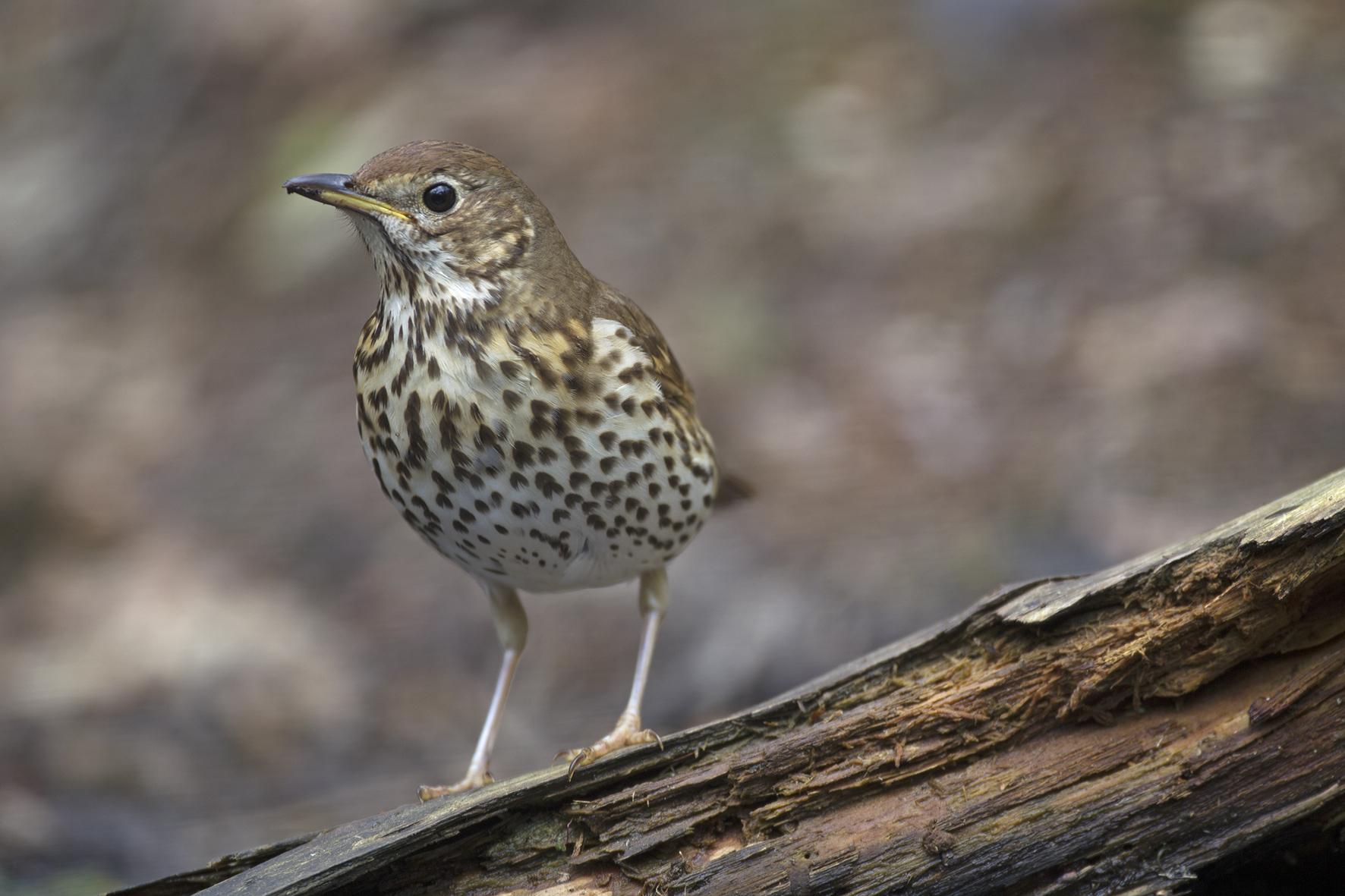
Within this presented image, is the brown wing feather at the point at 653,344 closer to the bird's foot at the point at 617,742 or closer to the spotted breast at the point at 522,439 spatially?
the spotted breast at the point at 522,439

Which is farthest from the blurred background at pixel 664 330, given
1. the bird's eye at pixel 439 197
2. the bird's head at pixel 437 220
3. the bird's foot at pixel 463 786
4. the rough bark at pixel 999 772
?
the bird's eye at pixel 439 197

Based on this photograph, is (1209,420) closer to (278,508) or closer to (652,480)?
(652,480)

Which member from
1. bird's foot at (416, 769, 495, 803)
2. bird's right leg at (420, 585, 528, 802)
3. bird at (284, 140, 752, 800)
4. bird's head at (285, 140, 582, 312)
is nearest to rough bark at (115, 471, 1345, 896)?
bird at (284, 140, 752, 800)

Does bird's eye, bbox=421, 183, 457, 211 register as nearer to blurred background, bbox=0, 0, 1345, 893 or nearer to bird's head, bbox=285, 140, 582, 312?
bird's head, bbox=285, 140, 582, 312

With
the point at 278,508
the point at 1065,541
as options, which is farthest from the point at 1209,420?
the point at 278,508

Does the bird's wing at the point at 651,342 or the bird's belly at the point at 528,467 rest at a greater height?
the bird's wing at the point at 651,342

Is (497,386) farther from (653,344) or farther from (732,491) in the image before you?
(732,491)
